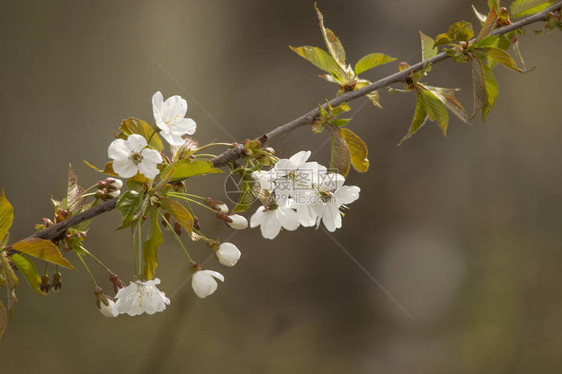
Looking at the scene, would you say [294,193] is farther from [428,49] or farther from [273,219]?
[428,49]

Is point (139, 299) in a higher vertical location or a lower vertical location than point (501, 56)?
lower

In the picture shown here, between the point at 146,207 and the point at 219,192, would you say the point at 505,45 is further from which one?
the point at 219,192

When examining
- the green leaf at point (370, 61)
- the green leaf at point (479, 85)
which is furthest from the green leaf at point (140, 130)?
the green leaf at point (479, 85)

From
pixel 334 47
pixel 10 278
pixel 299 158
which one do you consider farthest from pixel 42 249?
pixel 334 47

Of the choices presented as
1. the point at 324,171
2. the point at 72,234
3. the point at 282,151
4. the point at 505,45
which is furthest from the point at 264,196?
the point at 282,151

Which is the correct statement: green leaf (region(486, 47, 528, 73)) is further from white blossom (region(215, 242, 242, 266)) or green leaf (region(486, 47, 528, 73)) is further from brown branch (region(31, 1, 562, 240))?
white blossom (region(215, 242, 242, 266))
